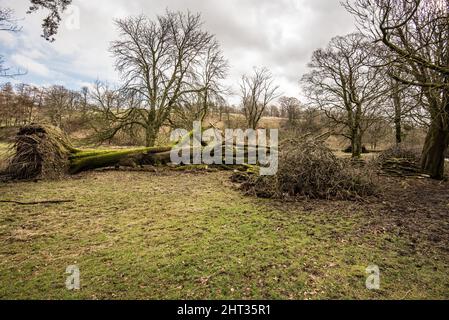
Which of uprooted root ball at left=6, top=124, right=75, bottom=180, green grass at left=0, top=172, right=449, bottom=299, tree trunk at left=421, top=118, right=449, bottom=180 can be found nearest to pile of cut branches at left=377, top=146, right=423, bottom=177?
tree trunk at left=421, top=118, right=449, bottom=180

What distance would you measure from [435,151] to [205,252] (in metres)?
11.0

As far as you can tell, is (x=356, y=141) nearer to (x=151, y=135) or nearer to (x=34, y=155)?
(x=151, y=135)

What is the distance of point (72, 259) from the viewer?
3438mm

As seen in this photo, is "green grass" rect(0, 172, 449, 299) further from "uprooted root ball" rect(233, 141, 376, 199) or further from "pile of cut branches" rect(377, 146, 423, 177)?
"pile of cut branches" rect(377, 146, 423, 177)

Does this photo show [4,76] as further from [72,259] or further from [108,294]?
[108,294]

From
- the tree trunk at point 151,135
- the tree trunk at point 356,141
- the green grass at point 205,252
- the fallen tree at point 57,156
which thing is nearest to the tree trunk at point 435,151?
the tree trunk at point 356,141

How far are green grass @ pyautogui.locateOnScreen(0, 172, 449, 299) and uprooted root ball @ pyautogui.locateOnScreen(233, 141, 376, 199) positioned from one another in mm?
695

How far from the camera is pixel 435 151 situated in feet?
33.0

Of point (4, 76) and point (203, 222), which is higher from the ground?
point (4, 76)

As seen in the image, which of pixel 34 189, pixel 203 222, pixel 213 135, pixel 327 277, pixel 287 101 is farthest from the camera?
pixel 287 101

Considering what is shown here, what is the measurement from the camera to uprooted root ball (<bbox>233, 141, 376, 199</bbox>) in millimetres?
6828

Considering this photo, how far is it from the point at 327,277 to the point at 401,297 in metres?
0.73
